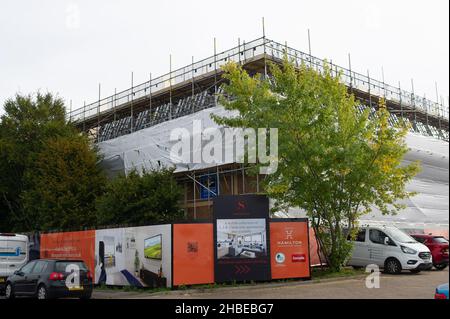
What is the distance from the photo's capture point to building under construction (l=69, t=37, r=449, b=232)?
28094 mm

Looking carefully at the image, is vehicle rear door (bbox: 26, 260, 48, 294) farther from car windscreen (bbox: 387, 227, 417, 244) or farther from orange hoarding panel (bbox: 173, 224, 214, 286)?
car windscreen (bbox: 387, 227, 417, 244)

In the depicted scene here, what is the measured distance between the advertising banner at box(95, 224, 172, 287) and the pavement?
67 centimetres

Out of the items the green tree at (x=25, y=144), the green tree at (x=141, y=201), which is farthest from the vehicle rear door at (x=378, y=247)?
the green tree at (x=25, y=144)

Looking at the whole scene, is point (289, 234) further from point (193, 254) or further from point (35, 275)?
point (35, 275)

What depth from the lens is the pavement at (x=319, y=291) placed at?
1411cm

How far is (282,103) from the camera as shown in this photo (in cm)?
1909

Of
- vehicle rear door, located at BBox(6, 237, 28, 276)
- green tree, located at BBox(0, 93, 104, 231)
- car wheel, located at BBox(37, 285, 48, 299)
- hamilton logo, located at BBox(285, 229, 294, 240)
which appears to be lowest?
car wheel, located at BBox(37, 285, 48, 299)

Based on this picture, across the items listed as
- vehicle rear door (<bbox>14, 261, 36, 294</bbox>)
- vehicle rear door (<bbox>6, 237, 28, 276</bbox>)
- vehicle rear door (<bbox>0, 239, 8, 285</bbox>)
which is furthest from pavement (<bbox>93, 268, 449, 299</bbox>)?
vehicle rear door (<bbox>0, 239, 8, 285</bbox>)

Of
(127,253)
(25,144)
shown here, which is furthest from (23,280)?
(25,144)

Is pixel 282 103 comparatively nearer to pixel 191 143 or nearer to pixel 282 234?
pixel 282 234

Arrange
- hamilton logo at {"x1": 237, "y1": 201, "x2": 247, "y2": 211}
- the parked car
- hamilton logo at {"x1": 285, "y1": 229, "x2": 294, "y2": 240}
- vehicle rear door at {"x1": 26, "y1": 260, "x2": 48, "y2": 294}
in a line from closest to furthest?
1. the parked car
2. vehicle rear door at {"x1": 26, "y1": 260, "x2": 48, "y2": 294}
3. hamilton logo at {"x1": 237, "y1": 201, "x2": 247, "y2": 211}
4. hamilton logo at {"x1": 285, "y1": 229, "x2": 294, "y2": 240}

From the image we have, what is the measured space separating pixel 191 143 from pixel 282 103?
1018cm

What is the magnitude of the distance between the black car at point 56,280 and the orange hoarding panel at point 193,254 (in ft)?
9.45
